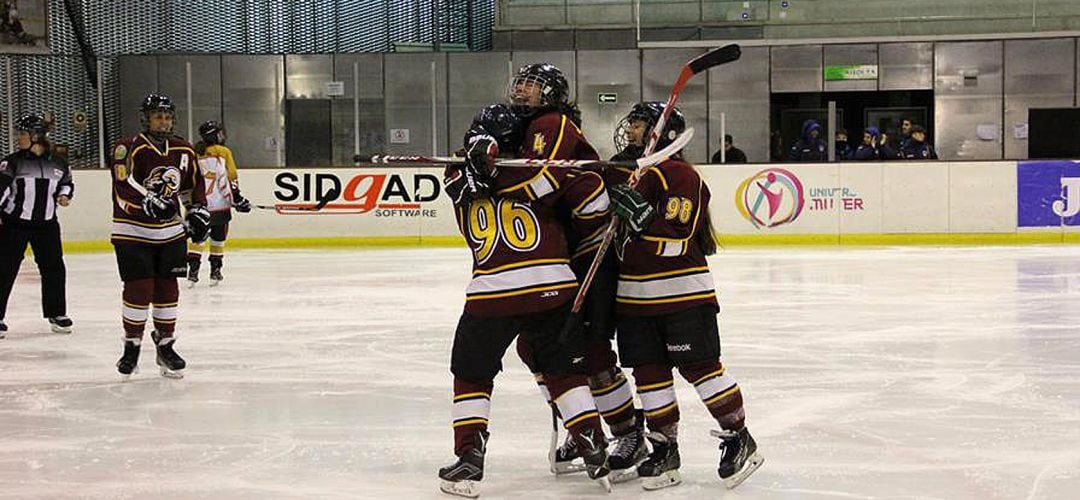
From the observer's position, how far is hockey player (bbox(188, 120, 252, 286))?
10.6 metres

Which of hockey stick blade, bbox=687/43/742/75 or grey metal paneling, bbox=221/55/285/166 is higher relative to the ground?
grey metal paneling, bbox=221/55/285/166

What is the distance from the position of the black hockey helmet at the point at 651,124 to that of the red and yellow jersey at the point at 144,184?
2.59m

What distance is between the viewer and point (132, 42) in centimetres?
1783

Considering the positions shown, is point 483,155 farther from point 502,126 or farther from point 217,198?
point 217,198

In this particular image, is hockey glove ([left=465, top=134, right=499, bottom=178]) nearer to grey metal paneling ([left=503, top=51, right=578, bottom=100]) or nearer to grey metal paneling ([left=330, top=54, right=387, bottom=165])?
grey metal paneling ([left=330, top=54, right=387, bottom=165])

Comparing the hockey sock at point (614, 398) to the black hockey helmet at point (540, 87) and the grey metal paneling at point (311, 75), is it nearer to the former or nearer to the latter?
the black hockey helmet at point (540, 87)

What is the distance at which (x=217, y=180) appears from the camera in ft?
36.1

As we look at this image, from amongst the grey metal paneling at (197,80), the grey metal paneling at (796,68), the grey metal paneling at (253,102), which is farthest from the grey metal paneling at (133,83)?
the grey metal paneling at (796,68)

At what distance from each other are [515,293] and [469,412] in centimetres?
35

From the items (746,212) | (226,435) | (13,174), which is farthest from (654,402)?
(746,212)

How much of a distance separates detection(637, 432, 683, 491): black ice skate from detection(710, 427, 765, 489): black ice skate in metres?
0.12

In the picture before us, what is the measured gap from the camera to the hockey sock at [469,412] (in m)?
3.59

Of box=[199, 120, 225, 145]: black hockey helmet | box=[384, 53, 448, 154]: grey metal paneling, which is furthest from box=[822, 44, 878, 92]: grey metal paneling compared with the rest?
box=[199, 120, 225, 145]: black hockey helmet

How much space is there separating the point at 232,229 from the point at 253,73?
12.1 ft
